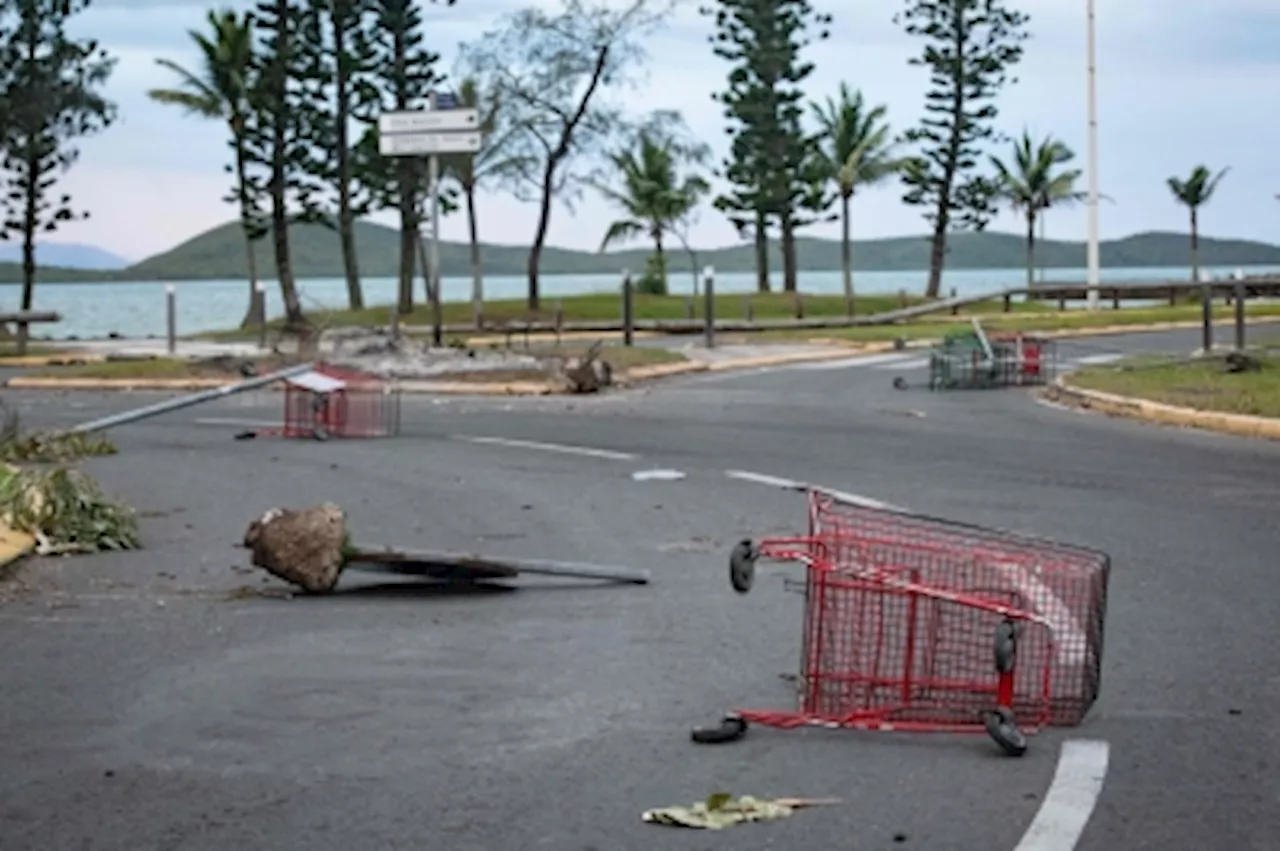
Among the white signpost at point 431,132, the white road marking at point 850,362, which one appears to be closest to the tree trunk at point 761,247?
the white road marking at point 850,362

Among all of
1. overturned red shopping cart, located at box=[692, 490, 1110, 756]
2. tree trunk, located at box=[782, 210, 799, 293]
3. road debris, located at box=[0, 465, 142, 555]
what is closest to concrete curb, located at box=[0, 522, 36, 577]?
road debris, located at box=[0, 465, 142, 555]

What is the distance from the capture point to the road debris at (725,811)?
535 cm

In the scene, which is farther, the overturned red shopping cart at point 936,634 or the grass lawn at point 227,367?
the grass lawn at point 227,367

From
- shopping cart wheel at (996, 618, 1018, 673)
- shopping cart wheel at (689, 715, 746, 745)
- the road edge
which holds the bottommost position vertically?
shopping cart wheel at (689, 715, 746, 745)

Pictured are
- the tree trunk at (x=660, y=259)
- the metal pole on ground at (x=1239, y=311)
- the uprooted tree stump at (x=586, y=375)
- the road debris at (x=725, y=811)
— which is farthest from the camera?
the tree trunk at (x=660, y=259)

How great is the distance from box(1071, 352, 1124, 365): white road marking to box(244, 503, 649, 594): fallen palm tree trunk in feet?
67.9

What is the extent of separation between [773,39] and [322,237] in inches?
4849

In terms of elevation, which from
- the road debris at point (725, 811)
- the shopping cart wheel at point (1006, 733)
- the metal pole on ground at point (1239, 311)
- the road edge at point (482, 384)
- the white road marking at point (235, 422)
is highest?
the metal pole on ground at point (1239, 311)

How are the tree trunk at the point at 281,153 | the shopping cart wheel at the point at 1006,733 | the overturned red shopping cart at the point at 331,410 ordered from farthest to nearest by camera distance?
the tree trunk at the point at 281,153 < the overturned red shopping cart at the point at 331,410 < the shopping cart wheel at the point at 1006,733

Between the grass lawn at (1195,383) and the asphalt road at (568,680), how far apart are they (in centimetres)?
425

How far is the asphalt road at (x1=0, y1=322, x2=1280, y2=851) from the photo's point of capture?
17.8ft

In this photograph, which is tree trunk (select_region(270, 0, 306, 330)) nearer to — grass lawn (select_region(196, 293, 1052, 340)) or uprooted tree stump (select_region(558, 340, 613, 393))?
grass lawn (select_region(196, 293, 1052, 340))

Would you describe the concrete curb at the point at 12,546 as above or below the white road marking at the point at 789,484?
below

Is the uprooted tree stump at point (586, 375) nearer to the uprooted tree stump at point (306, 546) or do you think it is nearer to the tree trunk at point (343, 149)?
the uprooted tree stump at point (306, 546)
